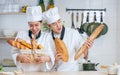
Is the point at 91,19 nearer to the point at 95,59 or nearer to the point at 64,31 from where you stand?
the point at 95,59

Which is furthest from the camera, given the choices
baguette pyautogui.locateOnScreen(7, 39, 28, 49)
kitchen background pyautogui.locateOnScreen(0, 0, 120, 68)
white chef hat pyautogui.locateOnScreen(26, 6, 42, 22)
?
kitchen background pyautogui.locateOnScreen(0, 0, 120, 68)

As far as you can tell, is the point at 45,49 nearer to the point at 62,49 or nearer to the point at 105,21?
the point at 62,49

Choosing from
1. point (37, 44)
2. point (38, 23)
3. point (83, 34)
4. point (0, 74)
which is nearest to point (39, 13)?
point (38, 23)

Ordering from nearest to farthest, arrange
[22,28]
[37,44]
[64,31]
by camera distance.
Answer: [37,44] < [64,31] < [22,28]

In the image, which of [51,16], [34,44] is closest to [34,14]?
[51,16]

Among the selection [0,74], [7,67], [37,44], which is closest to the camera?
[0,74]

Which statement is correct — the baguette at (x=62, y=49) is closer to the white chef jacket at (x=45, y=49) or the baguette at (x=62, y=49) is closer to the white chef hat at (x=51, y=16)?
the white chef jacket at (x=45, y=49)

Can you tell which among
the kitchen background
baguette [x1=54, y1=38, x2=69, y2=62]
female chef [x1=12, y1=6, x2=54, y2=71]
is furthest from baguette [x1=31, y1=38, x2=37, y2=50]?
the kitchen background

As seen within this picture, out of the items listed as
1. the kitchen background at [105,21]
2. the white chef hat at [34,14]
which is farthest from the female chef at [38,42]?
the kitchen background at [105,21]

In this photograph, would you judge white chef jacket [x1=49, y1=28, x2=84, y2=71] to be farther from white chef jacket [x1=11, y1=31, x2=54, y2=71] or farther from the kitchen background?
the kitchen background

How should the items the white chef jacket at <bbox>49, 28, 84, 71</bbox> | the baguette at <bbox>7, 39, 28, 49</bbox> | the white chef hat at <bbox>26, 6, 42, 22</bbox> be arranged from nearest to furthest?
the baguette at <bbox>7, 39, 28, 49</bbox> → the white chef hat at <bbox>26, 6, 42, 22</bbox> → the white chef jacket at <bbox>49, 28, 84, 71</bbox>

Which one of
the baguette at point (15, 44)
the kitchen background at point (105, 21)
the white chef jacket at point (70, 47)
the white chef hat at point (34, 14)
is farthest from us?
the kitchen background at point (105, 21)

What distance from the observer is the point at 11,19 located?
3672 mm

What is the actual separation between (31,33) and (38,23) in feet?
0.47
